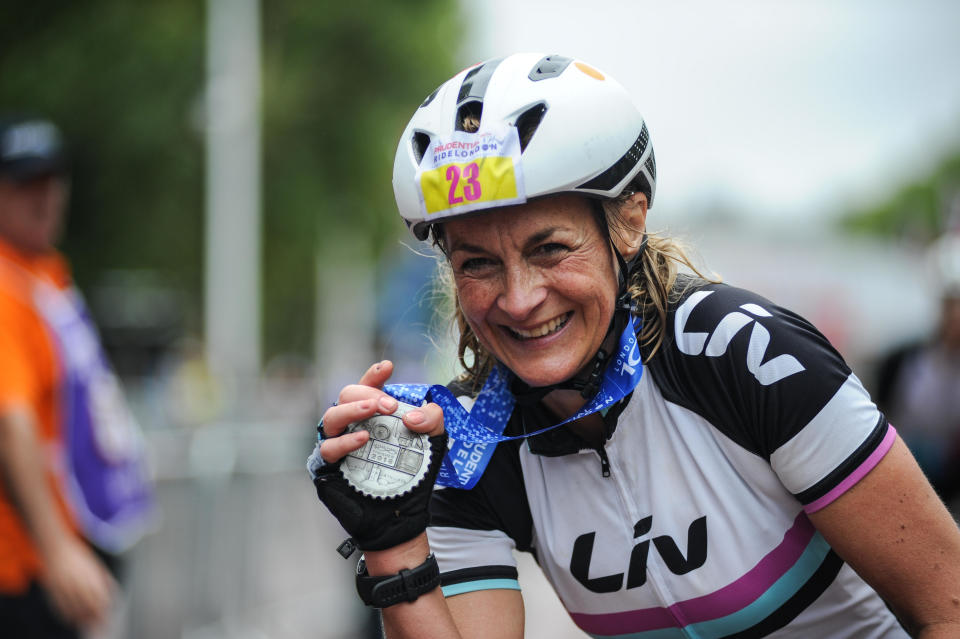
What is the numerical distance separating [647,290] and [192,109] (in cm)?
1770

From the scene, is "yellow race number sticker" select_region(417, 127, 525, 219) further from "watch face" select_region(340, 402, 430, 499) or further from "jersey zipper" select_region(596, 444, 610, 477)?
"jersey zipper" select_region(596, 444, 610, 477)

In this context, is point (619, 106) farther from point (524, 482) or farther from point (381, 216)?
point (381, 216)

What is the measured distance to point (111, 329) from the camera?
2256 cm

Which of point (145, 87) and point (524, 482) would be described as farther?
point (145, 87)

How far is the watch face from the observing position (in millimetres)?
2309

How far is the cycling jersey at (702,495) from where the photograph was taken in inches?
84.5

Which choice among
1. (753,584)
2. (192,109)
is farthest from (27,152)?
(192,109)

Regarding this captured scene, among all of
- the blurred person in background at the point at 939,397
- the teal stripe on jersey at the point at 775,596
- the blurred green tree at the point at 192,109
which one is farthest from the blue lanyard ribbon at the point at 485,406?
the blurred green tree at the point at 192,109

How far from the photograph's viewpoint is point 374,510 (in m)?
2.32

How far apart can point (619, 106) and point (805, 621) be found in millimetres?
1319

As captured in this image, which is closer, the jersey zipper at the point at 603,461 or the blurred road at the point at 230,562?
the jersey zipper at the point at 603,461

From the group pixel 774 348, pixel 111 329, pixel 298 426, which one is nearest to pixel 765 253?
pixel 111 329

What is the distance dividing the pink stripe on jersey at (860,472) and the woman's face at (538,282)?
63cm

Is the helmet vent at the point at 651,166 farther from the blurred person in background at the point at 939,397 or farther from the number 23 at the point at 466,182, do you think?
the blurred person in background at the point at 939,397
